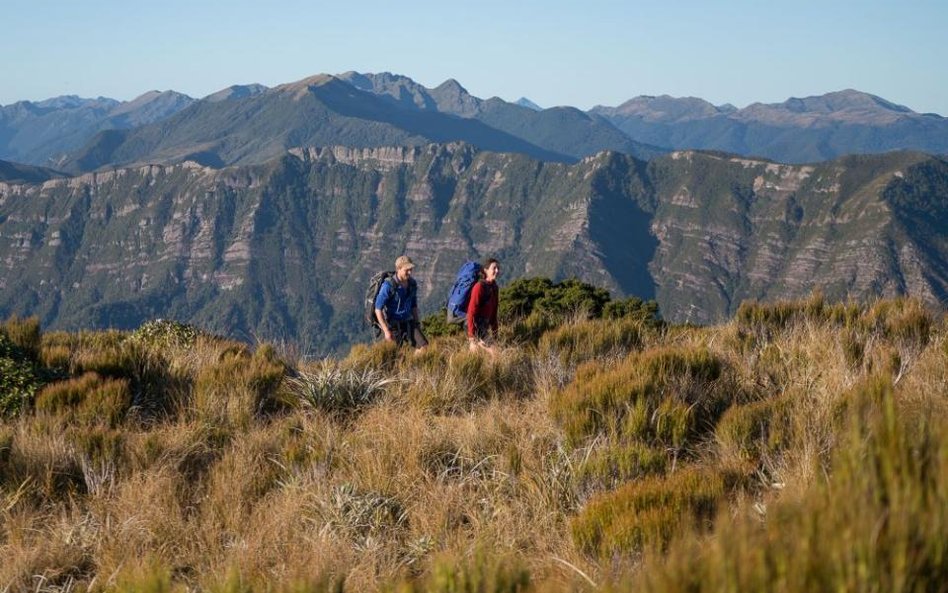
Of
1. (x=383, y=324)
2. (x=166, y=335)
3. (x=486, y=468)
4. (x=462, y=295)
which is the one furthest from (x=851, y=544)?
(x=166, y=335)

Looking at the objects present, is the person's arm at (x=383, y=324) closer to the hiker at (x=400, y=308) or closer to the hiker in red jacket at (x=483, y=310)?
the hiker at (x=400, y=308)

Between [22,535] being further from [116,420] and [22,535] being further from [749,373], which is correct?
[749,373]

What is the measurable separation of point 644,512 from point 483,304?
7144mm

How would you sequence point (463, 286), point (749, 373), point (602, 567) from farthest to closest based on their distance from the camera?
point (463, 286) → point (749, 373) → point (602, 567)

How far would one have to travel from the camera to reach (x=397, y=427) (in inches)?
225

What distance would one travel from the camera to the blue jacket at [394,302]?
11.0 metres

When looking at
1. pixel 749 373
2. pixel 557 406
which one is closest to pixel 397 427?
pixel 557 406

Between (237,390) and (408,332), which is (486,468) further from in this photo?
(408,332)

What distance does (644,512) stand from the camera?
3.62 metres

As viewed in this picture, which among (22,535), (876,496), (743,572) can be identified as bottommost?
(22,535)

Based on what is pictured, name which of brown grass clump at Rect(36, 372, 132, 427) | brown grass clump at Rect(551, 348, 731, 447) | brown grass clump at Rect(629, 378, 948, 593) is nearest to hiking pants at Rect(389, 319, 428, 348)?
brown grass clump at Rect(551, 348, 731, 447)

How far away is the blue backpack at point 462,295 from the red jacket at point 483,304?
1.01ft

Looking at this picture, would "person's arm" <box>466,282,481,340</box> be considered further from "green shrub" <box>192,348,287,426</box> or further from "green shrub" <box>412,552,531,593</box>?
"green shrub" <box>412,552,531,593</box>

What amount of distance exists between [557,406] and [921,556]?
4.19 metres
